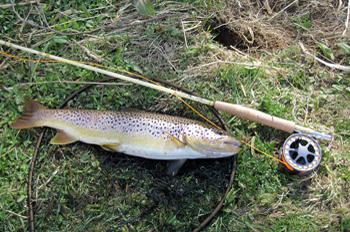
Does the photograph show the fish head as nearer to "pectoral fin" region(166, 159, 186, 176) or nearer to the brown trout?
the brown trout

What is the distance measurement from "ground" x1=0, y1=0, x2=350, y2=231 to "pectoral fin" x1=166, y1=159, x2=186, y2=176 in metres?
0.05

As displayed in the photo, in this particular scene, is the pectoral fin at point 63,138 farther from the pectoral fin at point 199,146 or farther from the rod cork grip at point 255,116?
the rod cork grip at point 255,116

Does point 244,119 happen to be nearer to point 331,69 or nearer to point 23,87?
point 331,69

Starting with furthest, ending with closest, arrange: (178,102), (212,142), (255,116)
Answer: (178,102), (255,116), (212,142)

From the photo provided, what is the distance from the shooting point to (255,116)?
3.24 m

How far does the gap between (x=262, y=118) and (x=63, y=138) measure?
1520 millimetres

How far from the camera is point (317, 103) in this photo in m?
3.59

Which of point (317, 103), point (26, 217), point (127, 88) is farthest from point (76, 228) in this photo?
point (317, 103)

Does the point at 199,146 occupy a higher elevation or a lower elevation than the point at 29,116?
lower

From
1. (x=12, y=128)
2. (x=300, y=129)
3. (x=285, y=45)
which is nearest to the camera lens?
(x=300, y=129)

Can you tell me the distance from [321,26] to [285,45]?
0.39 meters

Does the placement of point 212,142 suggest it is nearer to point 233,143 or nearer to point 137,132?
point 233,143

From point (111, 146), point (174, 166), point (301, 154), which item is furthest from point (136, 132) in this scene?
point (301, 154)

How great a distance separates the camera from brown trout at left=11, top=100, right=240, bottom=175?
315cm
